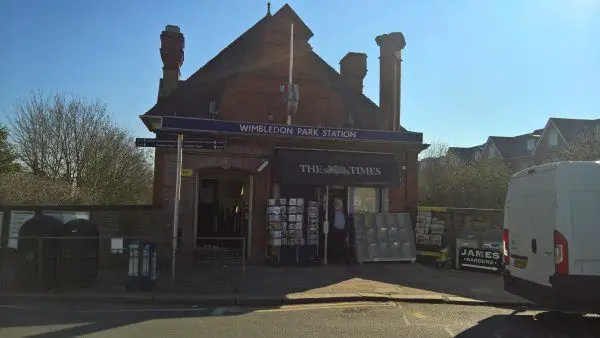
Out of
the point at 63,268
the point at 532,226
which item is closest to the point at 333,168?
the point at 532,226

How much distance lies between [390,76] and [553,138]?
40.1 meters

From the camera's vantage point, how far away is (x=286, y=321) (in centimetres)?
790

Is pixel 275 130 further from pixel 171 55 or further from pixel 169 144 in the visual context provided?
pixel 171 55

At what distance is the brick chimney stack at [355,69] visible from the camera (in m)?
22.3

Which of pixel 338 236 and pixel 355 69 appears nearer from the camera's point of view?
pixel 338 236

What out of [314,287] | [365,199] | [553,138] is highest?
[553,138]

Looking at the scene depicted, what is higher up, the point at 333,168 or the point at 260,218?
the point at 333,168

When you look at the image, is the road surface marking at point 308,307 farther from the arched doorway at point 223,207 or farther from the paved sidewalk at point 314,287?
the arched doorway at point 223,207

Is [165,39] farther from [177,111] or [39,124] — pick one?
[39,124]

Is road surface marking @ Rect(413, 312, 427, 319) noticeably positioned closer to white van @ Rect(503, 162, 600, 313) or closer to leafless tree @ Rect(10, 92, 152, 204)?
white van @ Rect(503, 162, 600, 313)

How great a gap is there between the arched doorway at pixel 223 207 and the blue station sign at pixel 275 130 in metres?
1.39

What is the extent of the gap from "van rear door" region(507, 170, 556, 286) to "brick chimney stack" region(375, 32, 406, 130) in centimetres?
861

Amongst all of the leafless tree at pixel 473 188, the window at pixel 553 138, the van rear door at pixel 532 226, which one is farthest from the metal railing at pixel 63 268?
the window at pixel 553 138

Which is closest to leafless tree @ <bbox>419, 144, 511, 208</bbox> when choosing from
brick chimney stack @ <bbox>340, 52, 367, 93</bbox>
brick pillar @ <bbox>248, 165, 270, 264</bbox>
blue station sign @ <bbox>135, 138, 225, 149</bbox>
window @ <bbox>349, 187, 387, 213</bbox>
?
brick chimney stack @ <bbox>340, 52, 367, 93</bbox>
